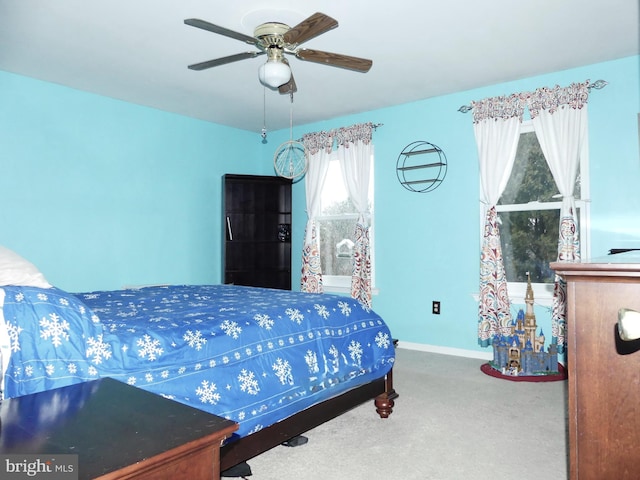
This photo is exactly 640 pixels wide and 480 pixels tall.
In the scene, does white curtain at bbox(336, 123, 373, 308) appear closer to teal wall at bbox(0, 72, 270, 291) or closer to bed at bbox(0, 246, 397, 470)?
teal wall at bbox(0, 72, 270, 291)

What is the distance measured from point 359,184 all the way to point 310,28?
8.82 feet

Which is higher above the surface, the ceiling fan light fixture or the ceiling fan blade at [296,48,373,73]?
the ceiling fan blade at [296,48,373,73]

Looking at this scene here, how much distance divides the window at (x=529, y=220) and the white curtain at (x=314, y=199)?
2.02 m

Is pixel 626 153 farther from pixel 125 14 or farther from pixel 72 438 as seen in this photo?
pixel 72 438

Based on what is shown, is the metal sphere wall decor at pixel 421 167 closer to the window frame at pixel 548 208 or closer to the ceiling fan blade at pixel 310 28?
the window frame at pixel 548 208

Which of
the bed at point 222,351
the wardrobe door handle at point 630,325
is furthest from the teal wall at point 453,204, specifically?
the wardrobe door handle at point 630,325

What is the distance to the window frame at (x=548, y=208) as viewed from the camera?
373 cm

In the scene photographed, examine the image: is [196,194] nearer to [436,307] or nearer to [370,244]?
[370,244]

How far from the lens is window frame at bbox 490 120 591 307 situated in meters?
3.73

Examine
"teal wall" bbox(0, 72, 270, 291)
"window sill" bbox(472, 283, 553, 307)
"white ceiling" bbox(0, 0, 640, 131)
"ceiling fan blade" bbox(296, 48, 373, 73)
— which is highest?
"white ceiling" bbox(0, 0, 640, 131)

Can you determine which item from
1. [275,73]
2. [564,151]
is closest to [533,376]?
[564,151]

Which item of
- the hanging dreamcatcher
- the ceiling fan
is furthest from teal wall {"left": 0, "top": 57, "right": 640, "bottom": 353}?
the ceiling fan

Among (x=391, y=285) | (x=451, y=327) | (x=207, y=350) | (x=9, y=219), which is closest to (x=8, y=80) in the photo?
(x=9, y=219)

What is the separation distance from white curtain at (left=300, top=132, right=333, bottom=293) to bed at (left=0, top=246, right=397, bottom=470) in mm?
2286
